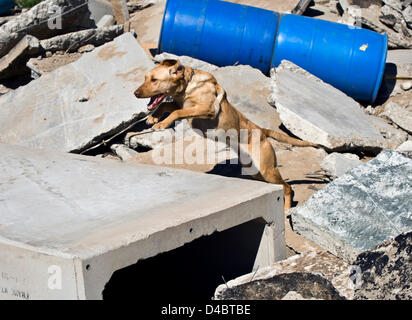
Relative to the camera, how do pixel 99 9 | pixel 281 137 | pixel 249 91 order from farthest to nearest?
pixel 99 9 → pixel 249 91 → pixel 281 137

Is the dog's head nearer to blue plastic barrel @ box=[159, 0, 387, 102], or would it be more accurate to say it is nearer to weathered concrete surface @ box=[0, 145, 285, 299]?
weathered concrete surface @ box=[0, 145, 285, 299]

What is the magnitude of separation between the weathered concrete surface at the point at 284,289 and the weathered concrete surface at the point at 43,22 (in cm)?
551

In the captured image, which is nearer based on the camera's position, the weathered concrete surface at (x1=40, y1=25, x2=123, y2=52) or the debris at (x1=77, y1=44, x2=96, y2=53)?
the weathered concrete surface at (x1=40, y1=25, x2=123, y2=52)

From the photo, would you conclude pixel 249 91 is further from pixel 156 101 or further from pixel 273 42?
pixel 156 101

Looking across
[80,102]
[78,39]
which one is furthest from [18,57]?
[80,102]

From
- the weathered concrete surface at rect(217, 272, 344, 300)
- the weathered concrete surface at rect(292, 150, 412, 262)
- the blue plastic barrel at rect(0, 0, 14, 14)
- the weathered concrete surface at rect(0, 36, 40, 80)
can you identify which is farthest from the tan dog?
the blue plastic barrel at rect(0, 0, 14, 14)

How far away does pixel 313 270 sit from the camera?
11.5ft

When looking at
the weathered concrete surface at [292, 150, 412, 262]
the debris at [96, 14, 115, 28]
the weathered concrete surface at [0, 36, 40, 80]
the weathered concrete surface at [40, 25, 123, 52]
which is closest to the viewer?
the weathered concrete surface at [292, 150, 412, 262]

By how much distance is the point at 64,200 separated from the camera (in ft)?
11.3

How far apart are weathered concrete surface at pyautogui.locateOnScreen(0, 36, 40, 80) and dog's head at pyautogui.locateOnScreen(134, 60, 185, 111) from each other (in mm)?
3132

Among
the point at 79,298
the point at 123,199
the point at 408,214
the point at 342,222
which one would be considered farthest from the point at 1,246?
the point at 408,214

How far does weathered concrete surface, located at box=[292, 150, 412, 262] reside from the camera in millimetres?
3871

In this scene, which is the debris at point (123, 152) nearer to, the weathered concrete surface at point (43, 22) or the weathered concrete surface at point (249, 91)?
the weathered concrete surface at point (249, 91)

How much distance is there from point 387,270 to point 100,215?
1.63 meters
